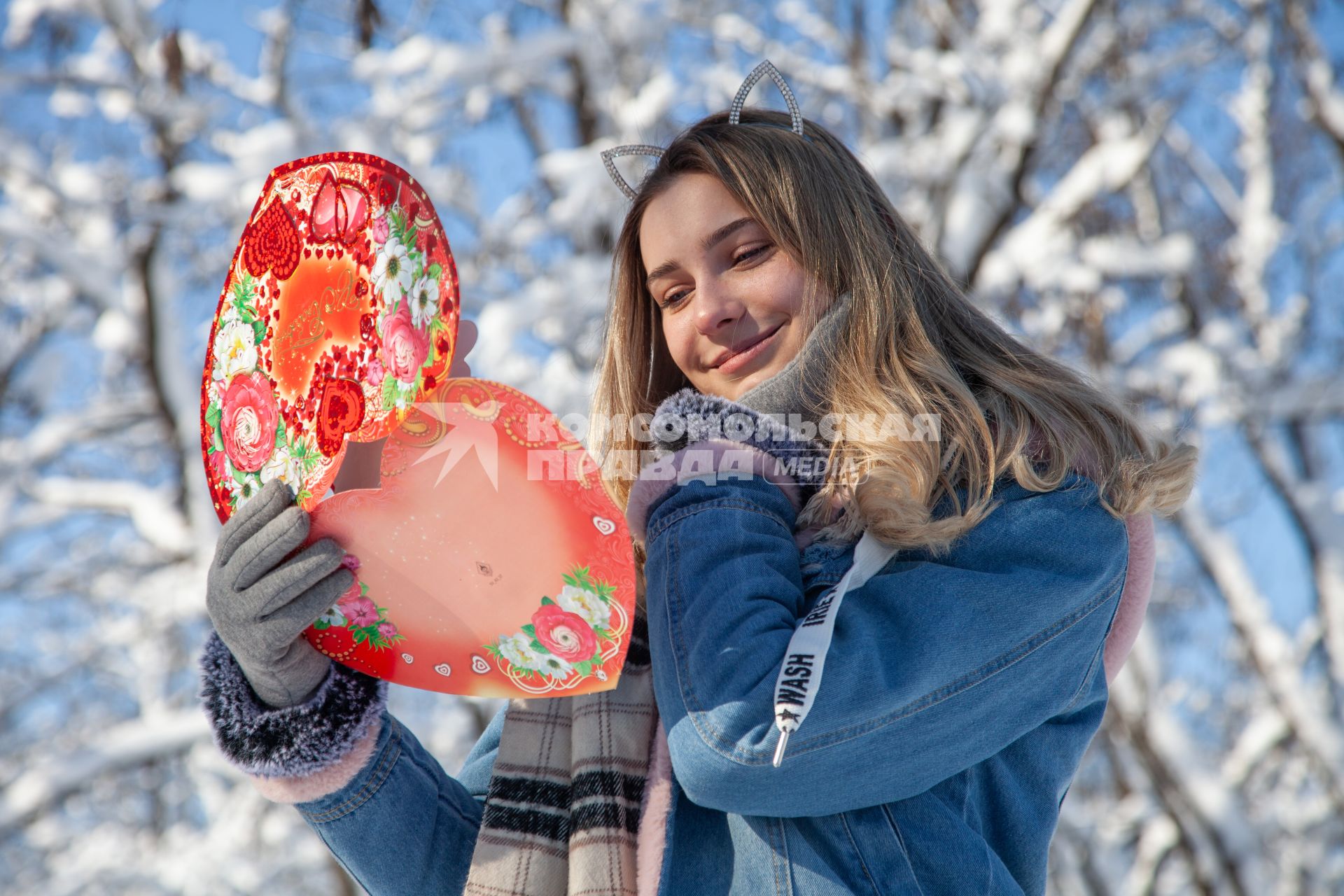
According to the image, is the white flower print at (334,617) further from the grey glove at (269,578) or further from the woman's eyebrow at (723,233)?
the woman's eyebrow at (723,233)

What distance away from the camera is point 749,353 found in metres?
1.54

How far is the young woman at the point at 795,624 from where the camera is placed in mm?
1115

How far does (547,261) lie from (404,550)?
4.07 metres

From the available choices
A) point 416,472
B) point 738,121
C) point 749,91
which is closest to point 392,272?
point 416,472

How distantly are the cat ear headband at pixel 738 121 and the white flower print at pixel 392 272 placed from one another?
2.38ft

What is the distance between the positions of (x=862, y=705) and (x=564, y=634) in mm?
326

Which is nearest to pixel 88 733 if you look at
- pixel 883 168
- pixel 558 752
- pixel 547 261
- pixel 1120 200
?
pixel 547 261

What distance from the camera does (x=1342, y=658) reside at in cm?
552

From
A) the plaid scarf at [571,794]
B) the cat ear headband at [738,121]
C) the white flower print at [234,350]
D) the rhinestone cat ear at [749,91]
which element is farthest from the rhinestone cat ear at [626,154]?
the plaid scarf at [571,794]

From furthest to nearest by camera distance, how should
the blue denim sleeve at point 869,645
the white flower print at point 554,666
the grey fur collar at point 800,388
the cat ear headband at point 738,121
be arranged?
1. the cat ear headband at point 738,121
2. the grey fur collar at point 800,388
3. the white flower print at point 554,666
4. the blue denim sleeve at point 869,645

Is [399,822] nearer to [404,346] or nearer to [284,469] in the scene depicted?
[284,469]

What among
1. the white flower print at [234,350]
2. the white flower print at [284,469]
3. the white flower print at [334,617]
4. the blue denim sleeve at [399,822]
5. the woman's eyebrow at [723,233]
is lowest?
the blue denim sleeve at [399,822]

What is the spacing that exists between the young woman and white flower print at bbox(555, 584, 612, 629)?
58mm

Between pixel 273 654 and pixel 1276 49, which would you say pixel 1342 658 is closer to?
pixel 1276 49
